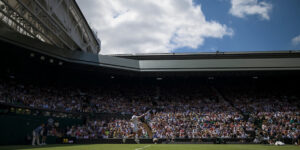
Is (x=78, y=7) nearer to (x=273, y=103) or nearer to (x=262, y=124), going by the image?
(x=262, y=124)

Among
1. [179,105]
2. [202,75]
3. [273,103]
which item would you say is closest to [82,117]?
[179,105]

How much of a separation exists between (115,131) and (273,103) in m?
22.7

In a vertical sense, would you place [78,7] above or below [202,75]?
above

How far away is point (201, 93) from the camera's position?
128ft

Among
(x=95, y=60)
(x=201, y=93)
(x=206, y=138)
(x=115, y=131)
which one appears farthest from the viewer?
(x=201, y=93)

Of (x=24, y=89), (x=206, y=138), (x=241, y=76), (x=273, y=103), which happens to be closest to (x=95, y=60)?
(x=24, y=89)

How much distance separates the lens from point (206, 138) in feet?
88.3

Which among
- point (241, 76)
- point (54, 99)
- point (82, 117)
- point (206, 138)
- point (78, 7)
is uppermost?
point (78, 7)

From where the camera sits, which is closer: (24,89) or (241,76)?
(24,89)

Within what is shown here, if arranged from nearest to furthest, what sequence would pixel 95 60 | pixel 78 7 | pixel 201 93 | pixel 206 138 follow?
pixel 78 7 → pixel 206 138 → pixel 95 60 → pixel 201 93

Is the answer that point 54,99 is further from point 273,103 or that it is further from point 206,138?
point 273,103

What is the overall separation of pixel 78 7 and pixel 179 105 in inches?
758

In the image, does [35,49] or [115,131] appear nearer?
[35,49]

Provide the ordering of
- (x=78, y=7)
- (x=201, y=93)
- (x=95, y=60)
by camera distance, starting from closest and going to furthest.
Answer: (x=78, y=7) < (x=95, y=60) < (x=201, y=93)
